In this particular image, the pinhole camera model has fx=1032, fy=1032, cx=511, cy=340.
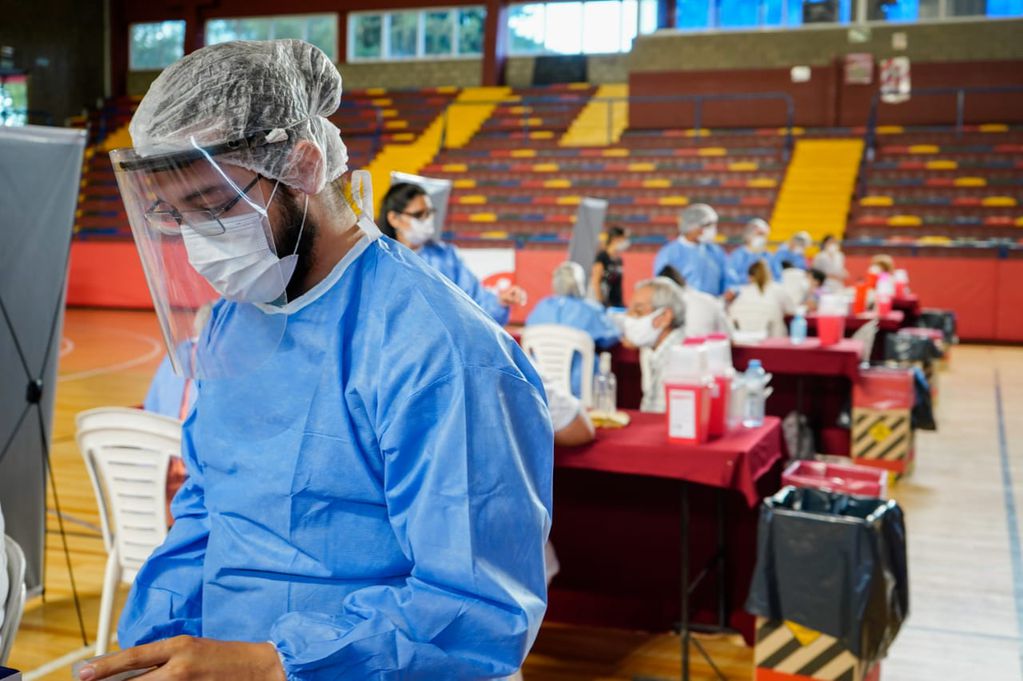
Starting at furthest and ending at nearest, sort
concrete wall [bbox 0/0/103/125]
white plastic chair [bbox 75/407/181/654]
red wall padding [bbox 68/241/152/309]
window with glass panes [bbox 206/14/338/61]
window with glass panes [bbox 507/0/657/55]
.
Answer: window with glass panes [bbox 206/14/338/61] < window with glass panes [bbox 507/0/657/55] < concrete wall [bbox 0/0/103/125] < red wall padding [bbox 68/241/152/309] < white plastic chair [bbox 75/407/181/654]

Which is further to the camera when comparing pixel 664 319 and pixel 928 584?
pixel 664 319

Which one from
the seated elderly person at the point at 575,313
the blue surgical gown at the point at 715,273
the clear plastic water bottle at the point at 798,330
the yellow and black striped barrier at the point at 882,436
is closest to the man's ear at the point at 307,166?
the seated elderly person at the point at 575,313

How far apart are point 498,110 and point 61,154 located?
1708 centimetres

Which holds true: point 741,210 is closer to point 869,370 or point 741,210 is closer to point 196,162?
point 869,370

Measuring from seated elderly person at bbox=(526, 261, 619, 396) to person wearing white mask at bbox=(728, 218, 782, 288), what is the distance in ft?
15.1

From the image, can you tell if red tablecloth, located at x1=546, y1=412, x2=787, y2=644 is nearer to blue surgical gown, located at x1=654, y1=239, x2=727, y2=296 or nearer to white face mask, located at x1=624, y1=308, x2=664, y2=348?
white face mask, located at x1=624, y1=308, x2=664, y2=348

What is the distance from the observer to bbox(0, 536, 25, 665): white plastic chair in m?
1.54

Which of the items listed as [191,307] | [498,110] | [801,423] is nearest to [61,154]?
[191,307]

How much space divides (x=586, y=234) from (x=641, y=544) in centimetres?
691

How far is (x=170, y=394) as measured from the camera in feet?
11.3

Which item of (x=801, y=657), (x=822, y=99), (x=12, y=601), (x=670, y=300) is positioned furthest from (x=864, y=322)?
(x=822, y=99)

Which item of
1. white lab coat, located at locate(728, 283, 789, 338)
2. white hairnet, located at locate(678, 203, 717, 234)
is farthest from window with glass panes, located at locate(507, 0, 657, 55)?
white lab coat, located at locate(728, 283, 789, 338)

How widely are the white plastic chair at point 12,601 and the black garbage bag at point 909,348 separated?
6926mm

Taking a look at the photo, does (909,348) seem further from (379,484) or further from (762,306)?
(379,484)
